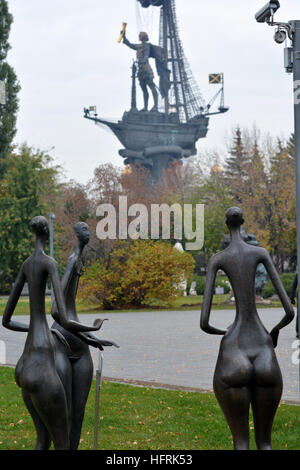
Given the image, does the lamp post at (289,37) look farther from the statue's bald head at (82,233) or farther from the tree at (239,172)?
the tree at (239,172)

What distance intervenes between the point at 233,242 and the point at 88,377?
1650 millimetres

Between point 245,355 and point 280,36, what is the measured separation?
3.74 metres

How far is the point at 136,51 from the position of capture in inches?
2515

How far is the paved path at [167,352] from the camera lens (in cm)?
1101

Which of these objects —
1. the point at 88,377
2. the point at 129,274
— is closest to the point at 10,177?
the point at 129,274

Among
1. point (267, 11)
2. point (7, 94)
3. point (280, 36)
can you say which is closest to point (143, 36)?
point (7, 94)

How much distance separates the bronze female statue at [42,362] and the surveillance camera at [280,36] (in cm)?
348

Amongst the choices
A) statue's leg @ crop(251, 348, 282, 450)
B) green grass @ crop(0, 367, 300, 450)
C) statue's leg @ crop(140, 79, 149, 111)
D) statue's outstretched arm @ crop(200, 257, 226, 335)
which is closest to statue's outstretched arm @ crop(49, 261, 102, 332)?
statue's outstretched arm @ crop(200, 257, 226, 335)

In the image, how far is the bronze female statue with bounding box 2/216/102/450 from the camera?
464 centimetres

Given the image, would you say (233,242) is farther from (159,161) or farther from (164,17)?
(164,17)

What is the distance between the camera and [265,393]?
4.75m

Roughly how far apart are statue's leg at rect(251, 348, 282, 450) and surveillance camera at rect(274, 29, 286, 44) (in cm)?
362

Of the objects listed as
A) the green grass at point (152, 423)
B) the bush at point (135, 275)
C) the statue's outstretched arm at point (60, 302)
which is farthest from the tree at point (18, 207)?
the statue's outstretched arm at point (60, 302)

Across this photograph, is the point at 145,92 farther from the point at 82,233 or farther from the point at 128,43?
the point at 82,233
